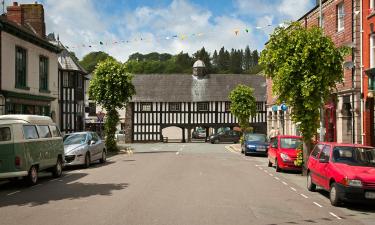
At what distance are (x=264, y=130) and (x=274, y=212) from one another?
58.6 m

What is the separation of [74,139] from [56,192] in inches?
393

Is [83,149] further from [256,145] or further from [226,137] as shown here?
[226,137]

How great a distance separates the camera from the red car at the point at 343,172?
1096 centimetres

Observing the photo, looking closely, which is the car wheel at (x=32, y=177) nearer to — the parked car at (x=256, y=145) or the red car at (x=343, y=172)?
the red car at (x=343, y=172)

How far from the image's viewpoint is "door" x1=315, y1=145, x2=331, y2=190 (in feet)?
41.3

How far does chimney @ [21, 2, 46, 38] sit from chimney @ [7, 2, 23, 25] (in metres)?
2.81

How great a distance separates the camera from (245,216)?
980 cm

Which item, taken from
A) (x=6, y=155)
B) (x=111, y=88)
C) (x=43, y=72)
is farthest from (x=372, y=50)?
(x=43, y=72)

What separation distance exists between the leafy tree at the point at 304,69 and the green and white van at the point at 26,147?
870cm

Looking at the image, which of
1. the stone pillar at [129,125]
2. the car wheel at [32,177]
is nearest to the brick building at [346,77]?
the car wheel at [32,177]

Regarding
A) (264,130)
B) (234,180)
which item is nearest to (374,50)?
(234,180)

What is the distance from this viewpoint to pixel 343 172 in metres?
11.5

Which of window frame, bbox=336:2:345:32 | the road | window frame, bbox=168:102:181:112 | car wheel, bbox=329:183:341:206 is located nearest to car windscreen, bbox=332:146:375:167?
car wheel, bbox=329:183:341:206

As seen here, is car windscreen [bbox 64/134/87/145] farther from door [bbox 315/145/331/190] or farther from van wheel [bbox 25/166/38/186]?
door [bbox 315/145/331/190]
